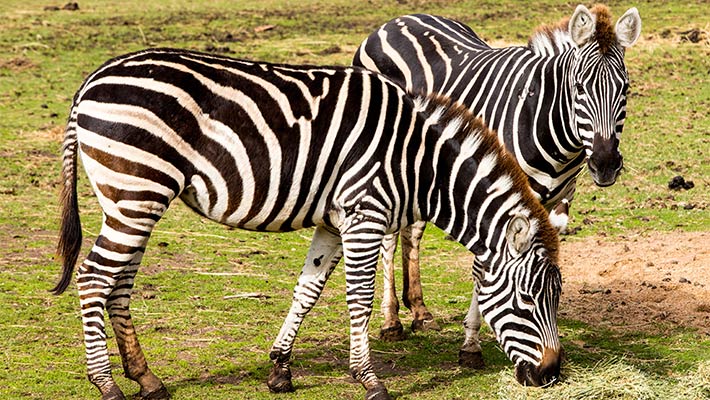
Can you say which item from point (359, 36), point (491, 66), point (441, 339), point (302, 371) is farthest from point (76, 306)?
point (359, 36)

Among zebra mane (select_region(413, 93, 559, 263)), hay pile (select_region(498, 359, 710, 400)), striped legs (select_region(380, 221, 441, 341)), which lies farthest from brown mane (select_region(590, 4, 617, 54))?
hay pile (select_region(498, 359, 710, 400))

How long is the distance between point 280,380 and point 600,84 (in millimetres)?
2977

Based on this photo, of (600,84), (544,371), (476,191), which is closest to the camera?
(544,371)

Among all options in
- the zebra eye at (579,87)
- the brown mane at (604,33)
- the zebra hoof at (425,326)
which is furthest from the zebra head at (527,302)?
the zebra hoof at (425,326)

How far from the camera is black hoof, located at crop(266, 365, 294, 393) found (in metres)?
6.85

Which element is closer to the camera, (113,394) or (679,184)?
(113,394)

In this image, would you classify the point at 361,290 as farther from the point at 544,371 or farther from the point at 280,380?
the point at 544,371

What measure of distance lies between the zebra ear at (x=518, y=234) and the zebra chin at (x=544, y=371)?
2.08ft

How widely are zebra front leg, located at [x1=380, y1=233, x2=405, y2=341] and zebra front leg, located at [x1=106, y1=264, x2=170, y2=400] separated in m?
2.05

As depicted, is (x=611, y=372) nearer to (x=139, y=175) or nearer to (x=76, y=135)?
(x=139, y=175)

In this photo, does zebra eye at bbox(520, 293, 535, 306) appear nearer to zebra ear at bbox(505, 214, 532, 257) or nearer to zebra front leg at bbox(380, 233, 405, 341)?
zebra ear at bbox(505, 214, 532, 257)

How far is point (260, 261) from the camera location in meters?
9.86

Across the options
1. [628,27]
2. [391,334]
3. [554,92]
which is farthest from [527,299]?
[628,27]

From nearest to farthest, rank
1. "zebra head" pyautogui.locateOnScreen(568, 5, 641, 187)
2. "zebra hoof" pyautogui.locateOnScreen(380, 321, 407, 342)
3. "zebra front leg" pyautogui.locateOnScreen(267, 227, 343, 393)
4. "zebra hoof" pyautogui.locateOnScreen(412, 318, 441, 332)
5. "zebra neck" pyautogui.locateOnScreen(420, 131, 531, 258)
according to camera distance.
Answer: "zebra neck" pyautogui.locateOnScreen(420, 131, 531, 258) < "zebra front leg" pyautogui.locateOnScreen(267, 227, 343, 393) < "zebra head" pyautogui.locateOnScreen(568, 5, 641, 187) < "zebra hoof" pyautogui.locateOnScreen(380, 321, 407, 342) < "zebra hoof" pyautogui.locateOnScreen(412, 318, 441, 332)
